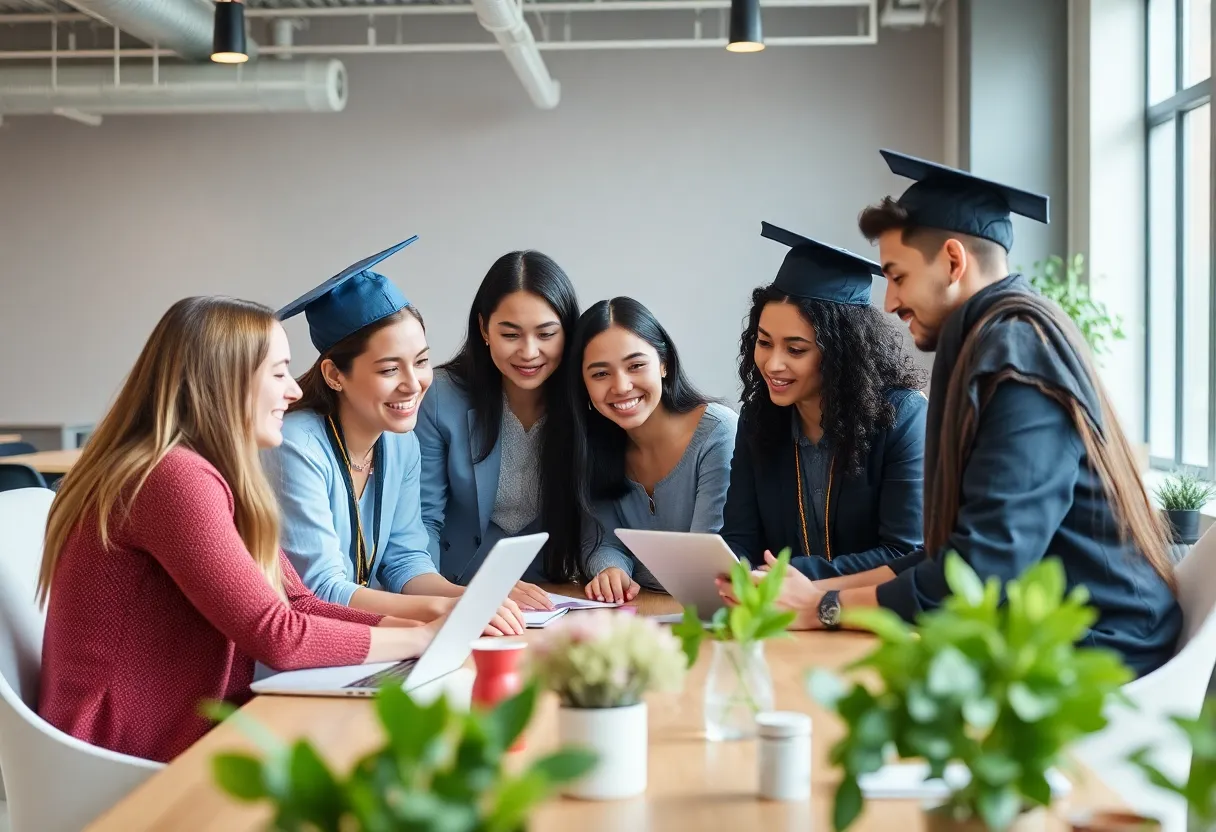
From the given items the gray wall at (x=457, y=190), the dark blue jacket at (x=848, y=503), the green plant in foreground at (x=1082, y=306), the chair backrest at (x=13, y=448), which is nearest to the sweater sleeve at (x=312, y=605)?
the dark blue jacket at (x=848, y=503)

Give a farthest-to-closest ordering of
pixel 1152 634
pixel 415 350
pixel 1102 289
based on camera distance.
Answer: pixel 1102 289 < pixel 415 350 < pixel 1152 634

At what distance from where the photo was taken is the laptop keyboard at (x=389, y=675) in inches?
68.9

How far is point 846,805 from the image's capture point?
0.90 metres

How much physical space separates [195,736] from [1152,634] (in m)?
1.49

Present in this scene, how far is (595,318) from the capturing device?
3.03 metres

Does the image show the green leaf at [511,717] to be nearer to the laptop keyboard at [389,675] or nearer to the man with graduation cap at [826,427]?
the laptop keyboard at [389,675]

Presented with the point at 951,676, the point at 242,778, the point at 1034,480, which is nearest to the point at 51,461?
the point at 1034,480

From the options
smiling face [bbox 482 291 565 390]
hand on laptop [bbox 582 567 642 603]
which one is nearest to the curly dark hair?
hand on laptop [bbox 582 567 642 603]

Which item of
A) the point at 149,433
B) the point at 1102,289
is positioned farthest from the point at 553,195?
the point at 149,433

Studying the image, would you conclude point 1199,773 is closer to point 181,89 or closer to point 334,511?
point 334,511

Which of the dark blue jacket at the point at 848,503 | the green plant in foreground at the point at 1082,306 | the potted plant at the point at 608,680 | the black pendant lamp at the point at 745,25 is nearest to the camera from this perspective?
the potted plant at the point at 608,680

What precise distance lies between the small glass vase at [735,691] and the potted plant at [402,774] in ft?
2.23

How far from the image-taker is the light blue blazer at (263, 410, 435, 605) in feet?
8.00

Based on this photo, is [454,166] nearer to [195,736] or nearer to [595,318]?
[595,318]
